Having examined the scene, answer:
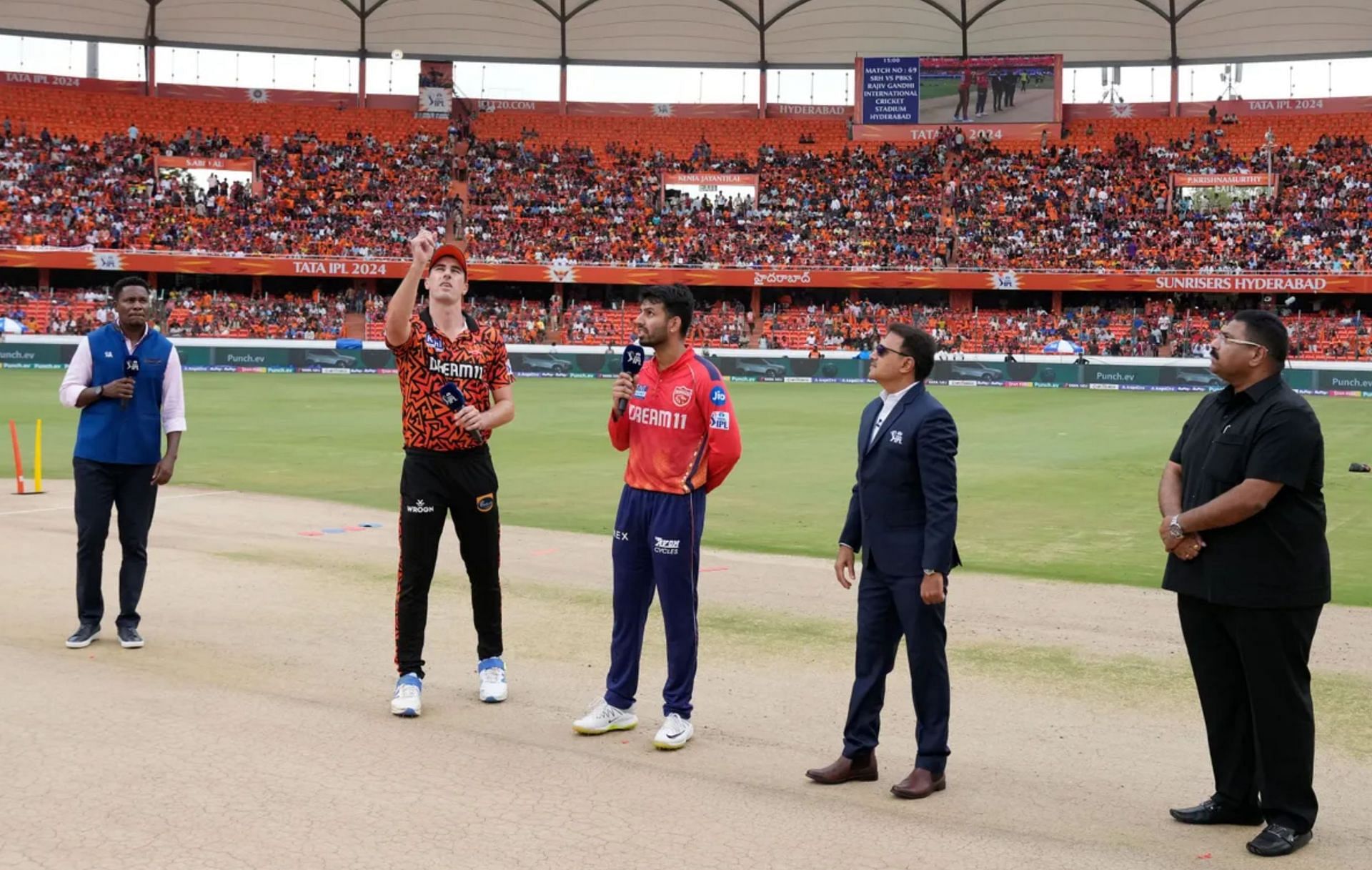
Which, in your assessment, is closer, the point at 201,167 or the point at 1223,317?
the point at 1223,317

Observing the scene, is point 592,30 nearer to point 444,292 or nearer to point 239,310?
point 239,310

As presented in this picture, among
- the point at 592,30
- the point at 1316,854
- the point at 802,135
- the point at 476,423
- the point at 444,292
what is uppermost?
the point at 592,30

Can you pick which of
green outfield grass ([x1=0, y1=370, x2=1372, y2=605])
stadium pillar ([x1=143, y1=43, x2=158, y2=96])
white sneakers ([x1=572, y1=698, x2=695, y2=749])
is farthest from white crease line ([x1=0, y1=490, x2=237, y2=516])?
stadium pillar ([x1=143, y1=43, x2=158, y2=96])

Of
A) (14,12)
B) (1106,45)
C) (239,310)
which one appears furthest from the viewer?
(1106,45)

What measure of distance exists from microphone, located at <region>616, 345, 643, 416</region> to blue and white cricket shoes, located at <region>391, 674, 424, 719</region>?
5.67 ft

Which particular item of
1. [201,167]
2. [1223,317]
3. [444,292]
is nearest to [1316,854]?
[444,292]

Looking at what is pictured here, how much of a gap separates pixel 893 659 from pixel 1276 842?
1.69 meters

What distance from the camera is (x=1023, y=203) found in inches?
2498

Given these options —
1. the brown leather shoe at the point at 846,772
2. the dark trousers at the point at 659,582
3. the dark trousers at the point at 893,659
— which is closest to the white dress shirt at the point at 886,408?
the dark trousers at the point at 893,659

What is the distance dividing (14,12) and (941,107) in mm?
43207

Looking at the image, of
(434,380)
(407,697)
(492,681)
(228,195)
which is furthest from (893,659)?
(228,195)

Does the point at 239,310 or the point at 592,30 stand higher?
the point at 592,30

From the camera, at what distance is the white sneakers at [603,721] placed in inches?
258

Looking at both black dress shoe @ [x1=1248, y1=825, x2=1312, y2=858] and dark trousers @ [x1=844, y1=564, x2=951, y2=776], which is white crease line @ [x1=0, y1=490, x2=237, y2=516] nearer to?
dark trousers @ [x1=844, y1=564, x2=951, y2=776]
